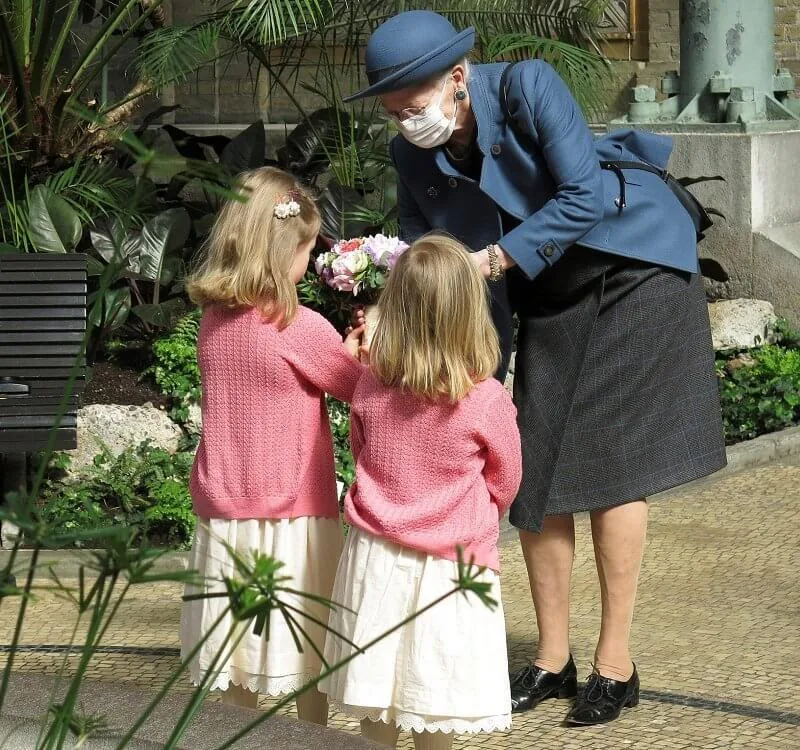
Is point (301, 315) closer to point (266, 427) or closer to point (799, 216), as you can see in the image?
point (266, 427)

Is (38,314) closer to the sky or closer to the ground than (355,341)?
closer to the sky

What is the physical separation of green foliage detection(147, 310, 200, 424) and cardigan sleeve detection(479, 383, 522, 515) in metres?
A: 3.05

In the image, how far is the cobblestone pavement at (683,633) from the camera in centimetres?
308

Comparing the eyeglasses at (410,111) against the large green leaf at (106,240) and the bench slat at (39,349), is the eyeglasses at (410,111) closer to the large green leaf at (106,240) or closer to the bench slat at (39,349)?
the bench slat at (39,349)

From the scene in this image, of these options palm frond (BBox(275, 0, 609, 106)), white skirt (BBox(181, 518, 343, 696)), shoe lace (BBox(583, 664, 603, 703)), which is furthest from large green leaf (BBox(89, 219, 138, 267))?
shoe lace (BBox(583, 664, 603, 703))

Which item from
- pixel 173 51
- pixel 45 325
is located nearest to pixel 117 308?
pixel 45 325

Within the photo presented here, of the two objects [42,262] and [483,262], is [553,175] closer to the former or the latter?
[483,262]

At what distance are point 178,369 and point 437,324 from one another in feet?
11.2

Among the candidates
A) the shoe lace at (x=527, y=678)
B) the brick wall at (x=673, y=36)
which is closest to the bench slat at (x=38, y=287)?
the shoe lace at (x=527, y=678)

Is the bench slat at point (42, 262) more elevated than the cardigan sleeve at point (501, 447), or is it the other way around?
the bench slat at point (42, 262)

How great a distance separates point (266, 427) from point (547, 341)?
0.72 meters

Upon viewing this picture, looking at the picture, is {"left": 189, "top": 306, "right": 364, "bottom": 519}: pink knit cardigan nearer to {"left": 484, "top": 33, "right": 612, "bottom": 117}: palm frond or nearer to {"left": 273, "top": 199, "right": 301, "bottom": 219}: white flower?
{"left": 273, "top": 199, "right": 301, "bottom": 219}: white flower

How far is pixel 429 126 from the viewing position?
2.97m

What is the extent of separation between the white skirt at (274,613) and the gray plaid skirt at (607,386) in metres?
0.50
